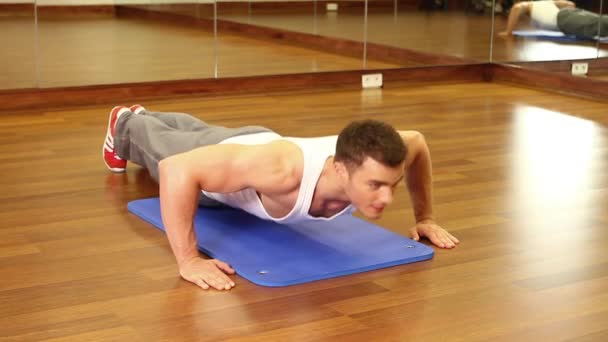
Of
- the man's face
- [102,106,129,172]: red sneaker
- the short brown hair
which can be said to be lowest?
[102,106,129,172]: red sneaker

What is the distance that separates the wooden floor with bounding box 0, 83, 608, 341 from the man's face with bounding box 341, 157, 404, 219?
24 centimetres

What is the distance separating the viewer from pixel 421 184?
106 inches

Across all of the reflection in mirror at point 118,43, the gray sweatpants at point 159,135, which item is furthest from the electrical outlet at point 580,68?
the gray sweatpants at point 159,135

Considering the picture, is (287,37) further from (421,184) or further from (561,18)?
(421,184)

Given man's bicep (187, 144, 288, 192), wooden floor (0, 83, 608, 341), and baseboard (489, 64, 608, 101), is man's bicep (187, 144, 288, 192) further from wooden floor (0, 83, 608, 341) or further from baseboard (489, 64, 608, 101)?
baseboard (489, 64, 608, 101)

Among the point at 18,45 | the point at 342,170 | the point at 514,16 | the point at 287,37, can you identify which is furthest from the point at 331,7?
the point at 342,170

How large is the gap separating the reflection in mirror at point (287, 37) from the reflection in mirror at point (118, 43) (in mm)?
124

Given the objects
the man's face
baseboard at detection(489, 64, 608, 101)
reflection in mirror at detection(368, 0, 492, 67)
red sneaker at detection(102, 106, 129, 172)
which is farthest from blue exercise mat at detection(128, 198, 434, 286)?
reflection in mirror at detection(368, 0, 492, 67)

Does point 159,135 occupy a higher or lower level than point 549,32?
lower

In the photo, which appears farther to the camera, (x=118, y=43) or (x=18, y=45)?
(x=118, y=43)

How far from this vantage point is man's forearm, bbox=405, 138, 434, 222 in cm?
261

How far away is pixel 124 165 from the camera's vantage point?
3414 millimetres

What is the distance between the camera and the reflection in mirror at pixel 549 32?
5547 millimetres

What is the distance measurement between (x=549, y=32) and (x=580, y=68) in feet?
1.09
